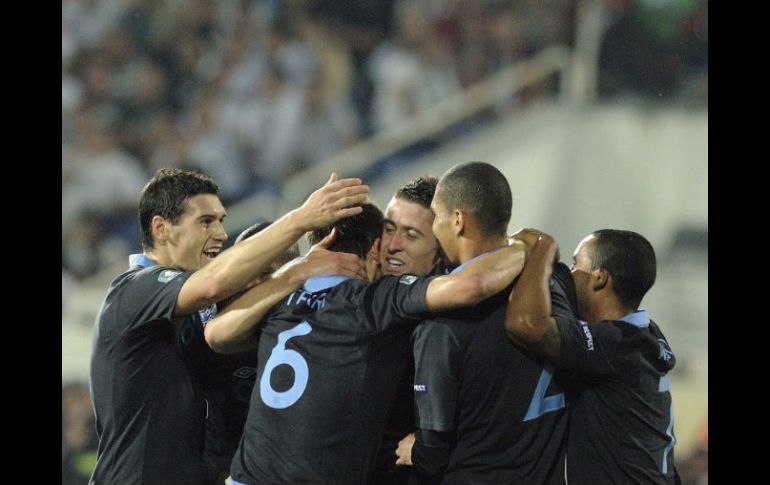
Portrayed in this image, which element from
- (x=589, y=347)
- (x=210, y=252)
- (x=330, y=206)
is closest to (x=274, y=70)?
(x=210, y=252)

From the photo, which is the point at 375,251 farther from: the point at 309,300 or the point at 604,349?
the point at 604,349

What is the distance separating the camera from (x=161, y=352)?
3.58 meters

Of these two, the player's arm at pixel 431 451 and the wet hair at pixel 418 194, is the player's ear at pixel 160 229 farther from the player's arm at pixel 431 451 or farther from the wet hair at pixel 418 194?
the player's arm at pixel 431 451

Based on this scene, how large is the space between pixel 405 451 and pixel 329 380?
1.45ft

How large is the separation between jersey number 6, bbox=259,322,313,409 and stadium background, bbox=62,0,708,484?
16.4 ft

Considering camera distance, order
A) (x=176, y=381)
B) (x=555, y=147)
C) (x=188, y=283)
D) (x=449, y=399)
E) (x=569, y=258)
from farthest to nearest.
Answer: (x=555, y=147) < (x=569, y=258) < (x=176, y=381) < (x=188, y=283) < (x=449, y=399)

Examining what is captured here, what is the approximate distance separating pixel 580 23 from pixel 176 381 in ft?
20.6

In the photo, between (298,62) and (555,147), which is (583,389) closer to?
(555,147)

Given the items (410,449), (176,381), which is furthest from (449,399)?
(176,381)

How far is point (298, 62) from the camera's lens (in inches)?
346

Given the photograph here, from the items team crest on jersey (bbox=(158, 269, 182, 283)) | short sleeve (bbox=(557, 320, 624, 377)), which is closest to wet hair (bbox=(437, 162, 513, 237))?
short sleeve (bbox=(557, 320, 624, 377))

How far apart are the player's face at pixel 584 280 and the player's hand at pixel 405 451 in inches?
32.8

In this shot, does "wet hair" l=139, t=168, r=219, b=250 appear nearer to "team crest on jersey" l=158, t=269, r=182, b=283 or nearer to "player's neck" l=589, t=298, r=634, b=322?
"team crest on jersey" l=158, t=269, r=182, b=283

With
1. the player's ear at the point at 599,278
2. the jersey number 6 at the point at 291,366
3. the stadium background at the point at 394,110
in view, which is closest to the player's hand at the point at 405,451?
the jersey number 6 at the point at 291,366
